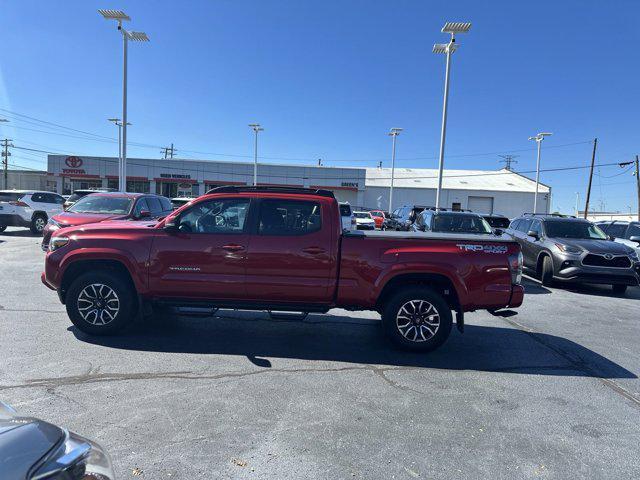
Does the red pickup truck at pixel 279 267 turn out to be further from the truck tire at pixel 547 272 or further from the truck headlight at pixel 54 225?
the truck tire at pixel 547 272

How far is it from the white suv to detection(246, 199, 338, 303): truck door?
1580 cm

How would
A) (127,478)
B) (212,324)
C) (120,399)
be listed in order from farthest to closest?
(212,324) → (120,399) → (127,478)

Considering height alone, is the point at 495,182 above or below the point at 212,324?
above

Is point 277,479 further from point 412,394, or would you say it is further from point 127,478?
point 412,394

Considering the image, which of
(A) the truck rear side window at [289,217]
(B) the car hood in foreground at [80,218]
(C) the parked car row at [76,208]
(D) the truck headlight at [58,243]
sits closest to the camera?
(A) the truck rear side window at [289,217]

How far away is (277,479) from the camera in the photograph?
2869 millimetres

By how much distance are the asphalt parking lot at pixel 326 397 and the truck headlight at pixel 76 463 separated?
120 cm

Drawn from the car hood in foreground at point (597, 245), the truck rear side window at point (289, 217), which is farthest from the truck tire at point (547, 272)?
the truck rear side window at point (289, 217)

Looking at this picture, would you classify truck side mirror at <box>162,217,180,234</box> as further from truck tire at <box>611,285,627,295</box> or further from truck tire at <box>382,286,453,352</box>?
truck tire at <box>611,285,627,295</box>

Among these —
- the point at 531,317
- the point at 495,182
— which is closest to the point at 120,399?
the point at 531,317

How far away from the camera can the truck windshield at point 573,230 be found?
11.2 metres

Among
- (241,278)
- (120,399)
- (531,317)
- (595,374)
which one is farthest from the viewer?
(531,317)

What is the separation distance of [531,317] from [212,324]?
5347mm

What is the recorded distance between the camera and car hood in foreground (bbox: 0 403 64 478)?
1.52 m
